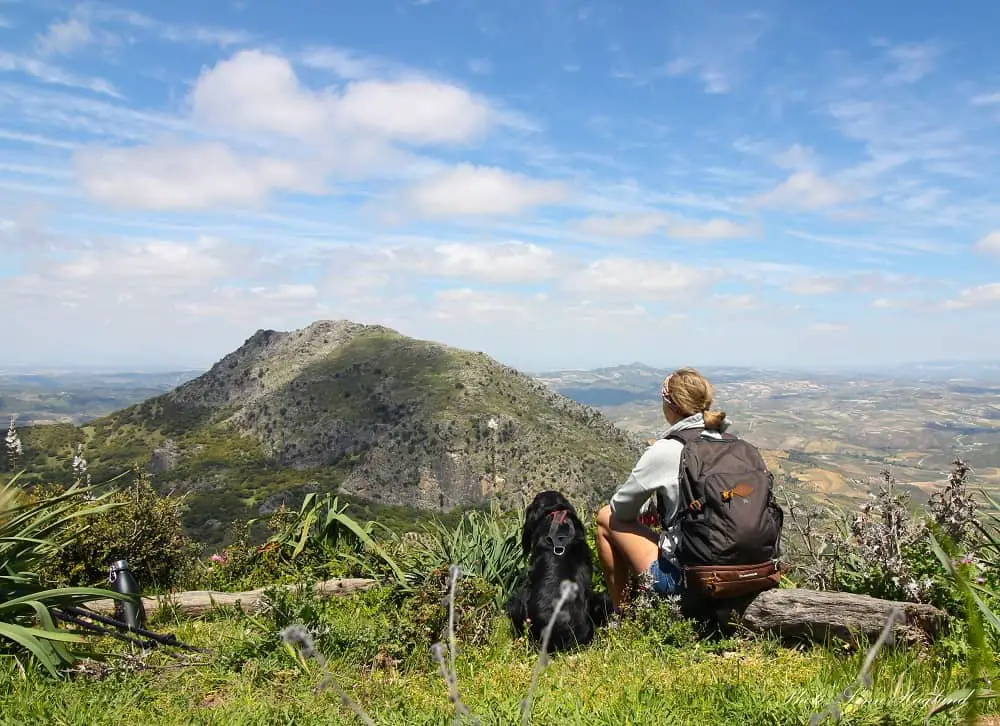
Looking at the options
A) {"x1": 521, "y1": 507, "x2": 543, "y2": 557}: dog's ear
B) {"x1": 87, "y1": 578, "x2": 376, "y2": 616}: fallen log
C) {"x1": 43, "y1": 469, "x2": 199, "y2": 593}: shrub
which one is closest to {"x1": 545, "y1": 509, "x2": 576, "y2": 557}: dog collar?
{"x1": 521, "y1": 507, "x2": 543, "y2": 557}: dog's ear

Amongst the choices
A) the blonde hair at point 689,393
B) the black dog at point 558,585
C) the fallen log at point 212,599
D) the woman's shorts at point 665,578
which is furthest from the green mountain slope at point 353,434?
the woman's shorts at point 665,578

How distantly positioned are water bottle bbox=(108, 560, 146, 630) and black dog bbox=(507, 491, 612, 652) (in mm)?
2489

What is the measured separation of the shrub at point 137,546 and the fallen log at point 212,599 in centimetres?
95

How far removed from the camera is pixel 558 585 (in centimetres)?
437

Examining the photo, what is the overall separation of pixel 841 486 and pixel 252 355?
11554 cm

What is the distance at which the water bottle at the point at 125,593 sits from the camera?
14.4 feet

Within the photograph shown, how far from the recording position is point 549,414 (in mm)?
87188

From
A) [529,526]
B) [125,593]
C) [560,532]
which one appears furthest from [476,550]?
[125,593]

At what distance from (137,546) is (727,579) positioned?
5726mm

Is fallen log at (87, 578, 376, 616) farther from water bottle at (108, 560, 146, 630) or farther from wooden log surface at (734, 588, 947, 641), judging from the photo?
wooden log surface at (734, 588, 947, 641)

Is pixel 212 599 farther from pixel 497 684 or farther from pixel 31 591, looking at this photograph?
pixel 497 684

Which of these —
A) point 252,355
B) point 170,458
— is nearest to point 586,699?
point 170,458

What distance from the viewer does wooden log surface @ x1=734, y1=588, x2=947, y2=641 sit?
3.56 metres

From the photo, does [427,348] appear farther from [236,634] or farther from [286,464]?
[236,634]
